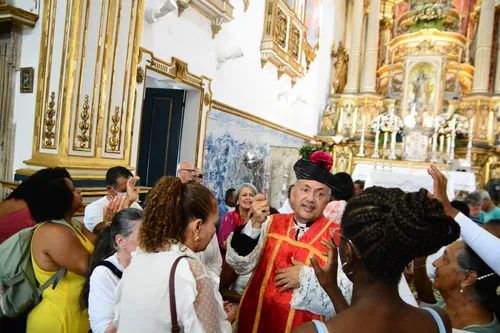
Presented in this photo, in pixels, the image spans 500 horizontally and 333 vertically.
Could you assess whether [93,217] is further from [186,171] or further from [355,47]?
[355,47]

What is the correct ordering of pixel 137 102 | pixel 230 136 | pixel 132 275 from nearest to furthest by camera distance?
1. pixel 132 275
2. pixel 137 102
3. pixel 230 136

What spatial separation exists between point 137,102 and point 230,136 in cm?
264

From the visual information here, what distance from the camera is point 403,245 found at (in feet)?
3.65

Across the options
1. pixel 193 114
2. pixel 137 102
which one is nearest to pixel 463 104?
pixel 193 114

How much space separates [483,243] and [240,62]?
6568 millimetres

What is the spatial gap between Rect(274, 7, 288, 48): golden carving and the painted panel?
2.06 m

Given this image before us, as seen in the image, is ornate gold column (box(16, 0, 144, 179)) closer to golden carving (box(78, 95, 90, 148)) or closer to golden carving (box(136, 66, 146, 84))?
golden carving (box(78, 95, 90, 148))

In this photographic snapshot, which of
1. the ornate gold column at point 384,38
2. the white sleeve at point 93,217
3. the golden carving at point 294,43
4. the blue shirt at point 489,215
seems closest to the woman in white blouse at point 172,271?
the white sleeve at point 93,217

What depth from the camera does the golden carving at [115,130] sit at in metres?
4.55

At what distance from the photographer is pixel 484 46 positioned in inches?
467

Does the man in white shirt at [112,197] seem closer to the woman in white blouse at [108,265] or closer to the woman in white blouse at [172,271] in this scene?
the woman in white blouse at [108,265]

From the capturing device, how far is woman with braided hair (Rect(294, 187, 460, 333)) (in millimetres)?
1104

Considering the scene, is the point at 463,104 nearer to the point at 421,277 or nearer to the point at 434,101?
the point at 434,101

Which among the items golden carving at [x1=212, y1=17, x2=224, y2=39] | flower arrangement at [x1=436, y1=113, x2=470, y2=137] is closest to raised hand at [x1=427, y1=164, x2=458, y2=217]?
golden carving at [x1=212, y1=17, x2=224, y2=39]
